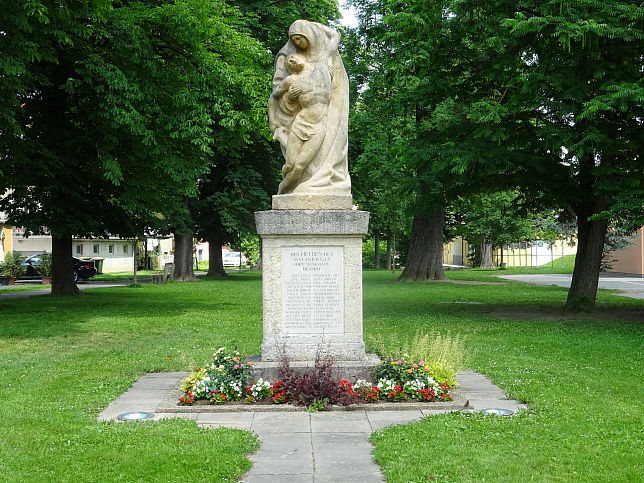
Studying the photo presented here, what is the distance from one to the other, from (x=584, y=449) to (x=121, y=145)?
16342mm

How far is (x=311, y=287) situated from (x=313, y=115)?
7.13 ft

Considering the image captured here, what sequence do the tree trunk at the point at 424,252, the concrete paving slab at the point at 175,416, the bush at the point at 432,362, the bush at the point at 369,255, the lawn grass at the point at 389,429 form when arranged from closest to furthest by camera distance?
1. the lawn grass at the point at 389,429
2. the concrete paving slab at the point at 175,416
3. the bush at the point at 432,362
4. the tree trunk at the point at 424,252
5. the bush at the point at 369,255

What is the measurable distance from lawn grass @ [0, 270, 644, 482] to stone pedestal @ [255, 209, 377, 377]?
1.70 metres

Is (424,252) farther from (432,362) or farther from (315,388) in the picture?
(315,388)

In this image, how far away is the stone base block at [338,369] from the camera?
8.36 meters

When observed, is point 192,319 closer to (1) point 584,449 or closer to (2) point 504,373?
(2) point 504,373

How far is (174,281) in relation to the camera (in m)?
37.5

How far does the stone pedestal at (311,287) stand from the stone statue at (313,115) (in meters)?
0.59

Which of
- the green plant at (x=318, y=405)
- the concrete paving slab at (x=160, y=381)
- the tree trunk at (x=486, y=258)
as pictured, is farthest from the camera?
the tree trunk at (x=486, y=258)

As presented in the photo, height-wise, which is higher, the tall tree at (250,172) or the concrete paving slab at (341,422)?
the tall tree at (250,172)

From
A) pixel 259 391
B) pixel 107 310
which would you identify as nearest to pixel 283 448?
pixel 259 391

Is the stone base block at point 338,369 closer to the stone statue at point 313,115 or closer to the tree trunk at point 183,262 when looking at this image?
the stone statue at point 313,115

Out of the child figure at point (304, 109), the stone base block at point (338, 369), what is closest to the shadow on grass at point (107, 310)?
the stone base block at point (338, 369)

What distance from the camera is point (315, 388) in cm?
797
